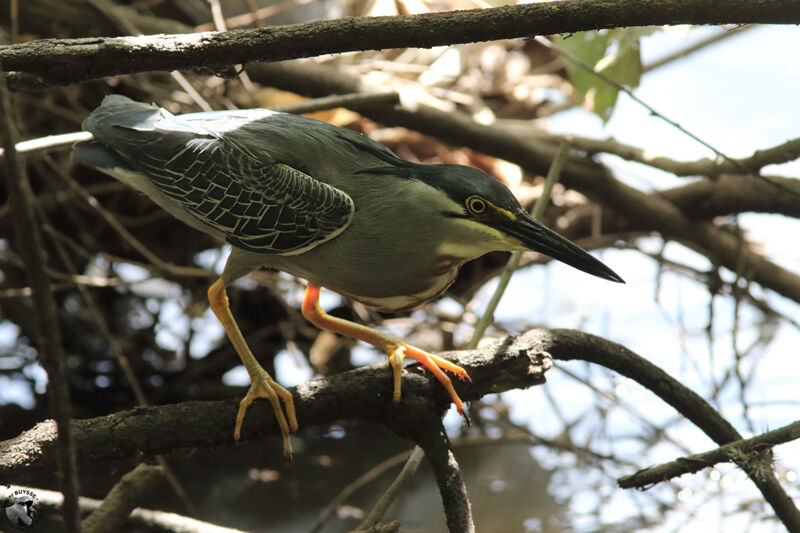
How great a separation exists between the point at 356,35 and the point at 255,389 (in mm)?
708

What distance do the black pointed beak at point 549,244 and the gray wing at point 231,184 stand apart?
0.35 meters

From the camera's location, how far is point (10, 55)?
1274 mm

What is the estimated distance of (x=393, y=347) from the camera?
1.61 meters

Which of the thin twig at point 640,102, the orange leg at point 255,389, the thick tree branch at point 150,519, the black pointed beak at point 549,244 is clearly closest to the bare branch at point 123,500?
the thick tree branch at point 150,519

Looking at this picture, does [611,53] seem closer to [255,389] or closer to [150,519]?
[255,389]

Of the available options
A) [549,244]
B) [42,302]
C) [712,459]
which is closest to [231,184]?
→ [549,244]

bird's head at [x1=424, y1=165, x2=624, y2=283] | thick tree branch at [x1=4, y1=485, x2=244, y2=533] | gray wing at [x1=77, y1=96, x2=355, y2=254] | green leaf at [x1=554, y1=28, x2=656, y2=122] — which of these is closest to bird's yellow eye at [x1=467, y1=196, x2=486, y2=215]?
bird's head at [x1=424, y1=165, x2=624, y2=283]

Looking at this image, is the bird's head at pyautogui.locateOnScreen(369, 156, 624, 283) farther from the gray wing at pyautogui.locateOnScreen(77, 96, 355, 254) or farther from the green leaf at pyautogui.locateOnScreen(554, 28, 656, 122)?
the green leaf at pyautogui.locateOnScreen(554, 28, 656, 122)

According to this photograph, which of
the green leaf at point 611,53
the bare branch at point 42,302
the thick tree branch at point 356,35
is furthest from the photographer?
the green leaf at point 611,53

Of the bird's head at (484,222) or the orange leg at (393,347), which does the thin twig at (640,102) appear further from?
the orange leg at (393,347)

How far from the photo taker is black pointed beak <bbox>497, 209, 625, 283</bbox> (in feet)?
4.60

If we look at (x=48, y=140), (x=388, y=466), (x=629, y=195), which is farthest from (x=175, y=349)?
(x=629, y=195)

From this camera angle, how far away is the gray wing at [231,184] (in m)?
1.50

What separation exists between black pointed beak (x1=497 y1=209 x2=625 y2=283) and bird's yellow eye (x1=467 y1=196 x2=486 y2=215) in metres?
0.05
